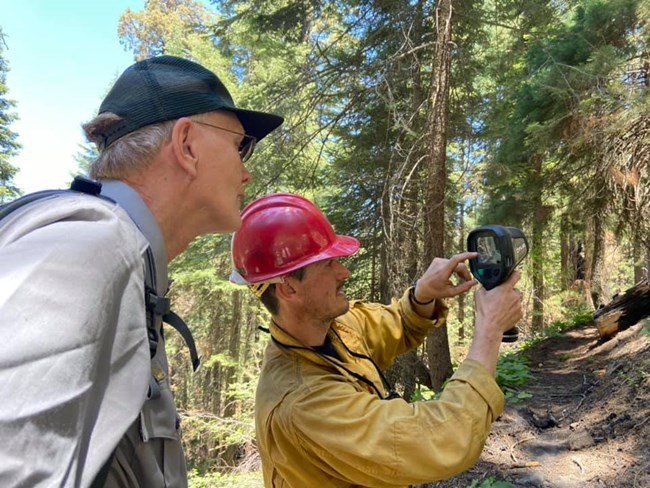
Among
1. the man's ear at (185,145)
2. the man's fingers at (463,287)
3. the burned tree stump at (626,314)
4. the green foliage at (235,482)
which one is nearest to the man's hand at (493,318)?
the man's fingers at (463,287)

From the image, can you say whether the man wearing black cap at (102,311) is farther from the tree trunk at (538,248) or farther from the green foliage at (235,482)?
the tree trunk at (538,248)

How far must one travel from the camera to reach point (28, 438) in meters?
0.63

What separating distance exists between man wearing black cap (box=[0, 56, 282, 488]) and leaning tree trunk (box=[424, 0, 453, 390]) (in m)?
5.50

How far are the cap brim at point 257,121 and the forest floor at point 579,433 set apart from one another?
10.6 feet

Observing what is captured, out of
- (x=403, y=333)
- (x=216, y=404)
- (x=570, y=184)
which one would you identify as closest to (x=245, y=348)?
(x=216, y=404)

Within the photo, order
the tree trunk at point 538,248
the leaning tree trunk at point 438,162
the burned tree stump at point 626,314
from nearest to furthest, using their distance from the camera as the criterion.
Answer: the leaning tree trunk at point 438,162 → the burned tree stump at point 626,314 → the tree trunk at point 538,248

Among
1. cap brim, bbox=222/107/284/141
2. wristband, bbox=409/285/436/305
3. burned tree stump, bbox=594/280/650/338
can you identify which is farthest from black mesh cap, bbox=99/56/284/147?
burned tree stump, bbox=594/280/650/338

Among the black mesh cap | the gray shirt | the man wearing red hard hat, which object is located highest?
the black mesh cap

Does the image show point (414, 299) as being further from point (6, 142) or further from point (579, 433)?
point (6, 142)

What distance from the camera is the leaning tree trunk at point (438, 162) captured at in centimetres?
632

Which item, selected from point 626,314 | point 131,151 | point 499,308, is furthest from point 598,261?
point 131,151

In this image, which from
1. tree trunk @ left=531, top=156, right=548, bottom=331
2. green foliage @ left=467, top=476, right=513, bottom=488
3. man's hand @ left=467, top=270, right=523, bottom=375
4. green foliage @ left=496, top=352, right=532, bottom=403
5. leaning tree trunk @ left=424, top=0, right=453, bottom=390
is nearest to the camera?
man's hand @ left=467, top=270, right=523, bottom=375

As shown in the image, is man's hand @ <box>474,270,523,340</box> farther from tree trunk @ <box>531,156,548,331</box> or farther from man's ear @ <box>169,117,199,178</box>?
tree trunk @ <box>531,156,548,331</box>

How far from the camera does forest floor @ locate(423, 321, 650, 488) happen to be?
3652 millimetres
